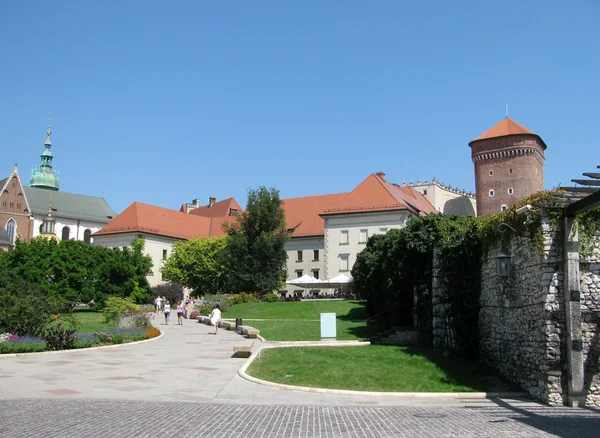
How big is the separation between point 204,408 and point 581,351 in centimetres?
864

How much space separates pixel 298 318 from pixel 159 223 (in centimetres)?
4978

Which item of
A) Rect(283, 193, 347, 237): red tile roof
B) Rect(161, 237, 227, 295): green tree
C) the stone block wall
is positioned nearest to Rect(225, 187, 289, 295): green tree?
Rect(161, 237, 227, 295): green tree

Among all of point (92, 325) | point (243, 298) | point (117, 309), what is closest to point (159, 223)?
point (243, 298)

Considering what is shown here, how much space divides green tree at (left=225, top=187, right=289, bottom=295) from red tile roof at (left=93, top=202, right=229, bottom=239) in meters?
25.0

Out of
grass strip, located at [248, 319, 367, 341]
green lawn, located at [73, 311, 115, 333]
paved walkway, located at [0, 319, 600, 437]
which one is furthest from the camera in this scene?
green lawn, located at [73, 311, 115, 333]

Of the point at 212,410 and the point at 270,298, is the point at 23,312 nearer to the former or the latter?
the point at 212,410

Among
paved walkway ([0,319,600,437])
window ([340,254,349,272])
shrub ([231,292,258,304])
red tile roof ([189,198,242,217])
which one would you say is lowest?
paved walkway ([0,319,600,437])

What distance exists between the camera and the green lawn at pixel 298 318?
28.5 m

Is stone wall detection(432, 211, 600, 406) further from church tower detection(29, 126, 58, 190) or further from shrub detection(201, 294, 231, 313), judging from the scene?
church tower detection(29, 126, 58, 190)

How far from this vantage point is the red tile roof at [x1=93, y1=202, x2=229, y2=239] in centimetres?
8275

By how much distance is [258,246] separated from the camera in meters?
59.0

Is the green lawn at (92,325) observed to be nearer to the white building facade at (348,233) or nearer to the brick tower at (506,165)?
the white building facade at (348,233)

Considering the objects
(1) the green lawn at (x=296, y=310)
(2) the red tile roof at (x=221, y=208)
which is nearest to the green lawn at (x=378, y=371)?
(1) the green lawn at (x=296, y=310)

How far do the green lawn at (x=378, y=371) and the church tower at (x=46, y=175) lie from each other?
11595 centimetres
